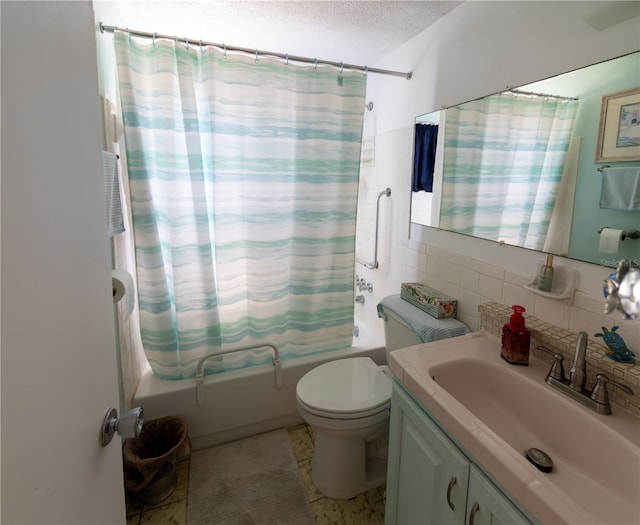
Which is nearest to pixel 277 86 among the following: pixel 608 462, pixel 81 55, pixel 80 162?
pixel 81 55

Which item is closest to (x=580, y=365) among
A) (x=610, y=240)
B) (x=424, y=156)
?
(x=610, y=240)

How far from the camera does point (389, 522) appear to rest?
131 centimetres

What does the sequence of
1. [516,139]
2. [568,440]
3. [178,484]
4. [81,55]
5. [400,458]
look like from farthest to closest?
[178,484] → [516,139] → [400,458] → [568,440] → [81,55]

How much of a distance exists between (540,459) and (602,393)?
9.9 inches

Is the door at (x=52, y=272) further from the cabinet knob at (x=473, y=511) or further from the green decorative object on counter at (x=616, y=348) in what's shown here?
the green decorative object on counter at (x=616, y=348)

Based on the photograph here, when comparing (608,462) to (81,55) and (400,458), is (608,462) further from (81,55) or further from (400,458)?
(81,55)

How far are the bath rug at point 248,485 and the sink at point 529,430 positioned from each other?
937 millimetres

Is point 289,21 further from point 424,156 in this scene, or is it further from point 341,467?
point 341,467

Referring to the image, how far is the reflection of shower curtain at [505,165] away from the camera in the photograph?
1.21 metres

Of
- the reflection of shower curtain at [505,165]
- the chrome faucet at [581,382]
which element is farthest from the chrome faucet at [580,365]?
the reflection of shower curtain at [505,165]

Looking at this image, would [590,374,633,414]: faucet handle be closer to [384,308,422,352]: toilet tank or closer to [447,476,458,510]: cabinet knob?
[447,476,458,510]: cabinet knob

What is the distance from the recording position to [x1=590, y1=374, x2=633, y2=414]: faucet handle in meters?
0.92

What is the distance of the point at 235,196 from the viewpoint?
1794 millimetres

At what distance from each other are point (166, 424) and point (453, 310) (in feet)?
5.25
